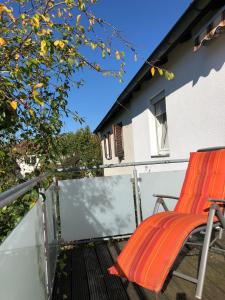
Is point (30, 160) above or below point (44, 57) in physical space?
below

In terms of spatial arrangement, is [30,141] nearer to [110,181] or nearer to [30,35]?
[30,35]

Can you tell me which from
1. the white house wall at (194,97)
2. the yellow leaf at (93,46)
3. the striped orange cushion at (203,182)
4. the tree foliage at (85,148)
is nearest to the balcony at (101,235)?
the striped orange cushion at (203,182)

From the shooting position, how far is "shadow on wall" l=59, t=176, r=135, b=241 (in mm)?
4961

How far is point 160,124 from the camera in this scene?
8.32 meters

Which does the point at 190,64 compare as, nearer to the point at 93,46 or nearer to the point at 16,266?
the point at 93,46

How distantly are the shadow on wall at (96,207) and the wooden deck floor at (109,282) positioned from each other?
1.91 feet

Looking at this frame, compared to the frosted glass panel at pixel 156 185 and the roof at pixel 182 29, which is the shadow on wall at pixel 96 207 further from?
the roof at pixel 182 29

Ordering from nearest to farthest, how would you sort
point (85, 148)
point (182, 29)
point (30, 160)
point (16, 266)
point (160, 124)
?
1. point (16, 266)
2. point (30, 160)
3. point (182, 29)
4. point (160, 124)
5. point (85, 148)

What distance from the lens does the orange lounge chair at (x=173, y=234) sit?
266 cm

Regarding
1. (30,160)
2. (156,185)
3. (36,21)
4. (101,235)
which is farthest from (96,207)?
(36,21)

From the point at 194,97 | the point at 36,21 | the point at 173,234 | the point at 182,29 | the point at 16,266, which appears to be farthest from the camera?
the point at 194,97

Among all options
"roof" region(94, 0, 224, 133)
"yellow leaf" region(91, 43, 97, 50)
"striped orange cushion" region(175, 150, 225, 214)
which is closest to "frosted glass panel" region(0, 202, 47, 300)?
"yellow leaf" region(91, 43, 97, 50)

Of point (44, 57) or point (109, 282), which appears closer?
point (44, 57)

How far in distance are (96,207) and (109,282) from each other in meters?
1.75
